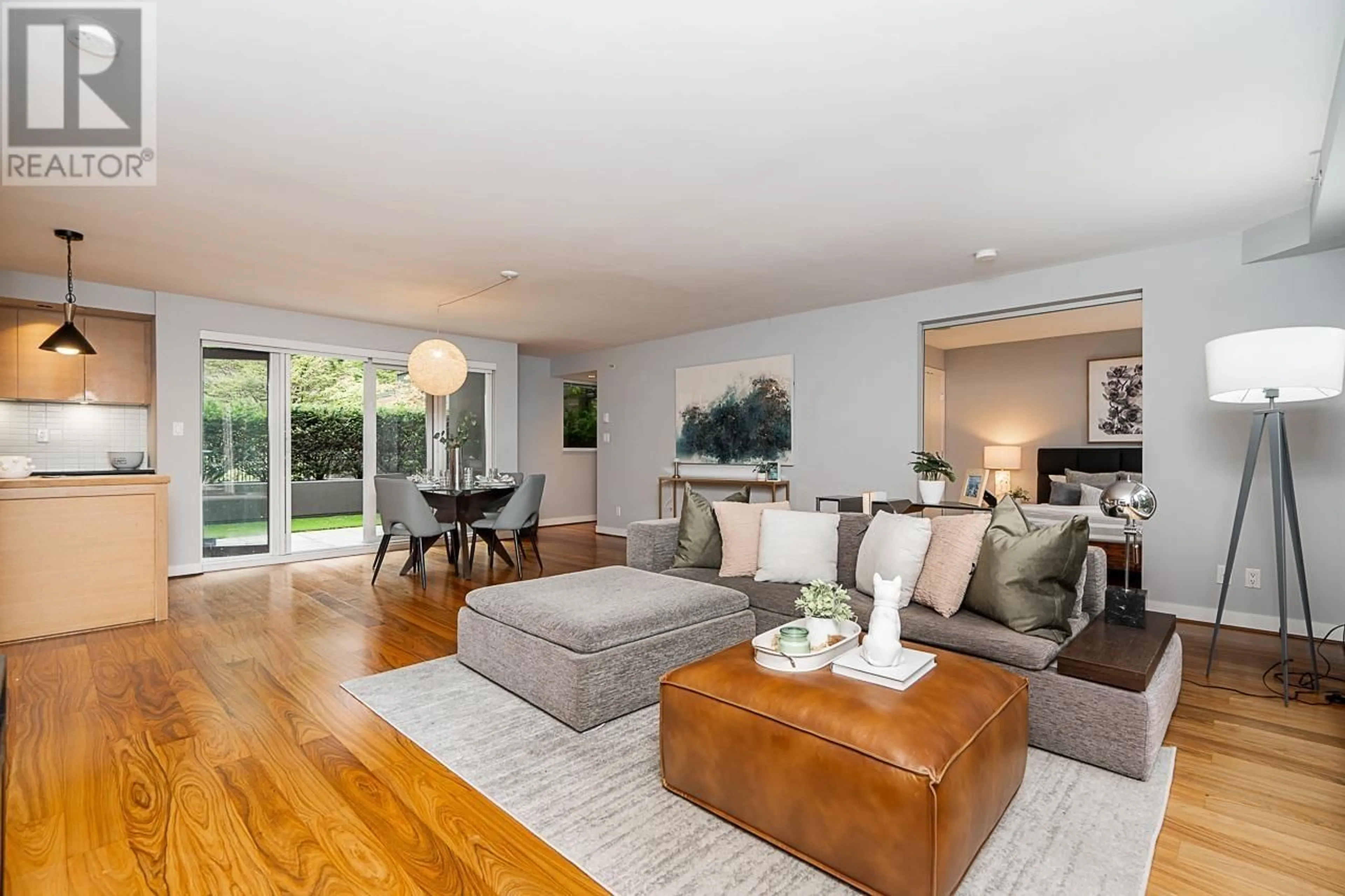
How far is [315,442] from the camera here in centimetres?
606

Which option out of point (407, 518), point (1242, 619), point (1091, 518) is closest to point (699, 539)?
point (407, 518)

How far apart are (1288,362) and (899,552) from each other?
1827 millimetres

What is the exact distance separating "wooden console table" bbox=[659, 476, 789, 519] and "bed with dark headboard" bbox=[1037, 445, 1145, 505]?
2837mm

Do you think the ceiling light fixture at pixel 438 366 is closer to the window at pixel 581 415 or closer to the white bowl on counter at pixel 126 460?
the white bowl on counter at pixel 126 460

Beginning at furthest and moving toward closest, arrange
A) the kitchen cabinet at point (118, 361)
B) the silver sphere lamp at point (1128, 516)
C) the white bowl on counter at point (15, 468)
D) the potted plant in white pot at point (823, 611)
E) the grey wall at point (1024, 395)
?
the grey wall at point (1024, 395) < the kitchen cabinet at point (118, 361) < the white bowl on counter at point (15, 468) < the silver sphere lamp at point (1128, 516) < the potted plant in white pot at point (823, 611)

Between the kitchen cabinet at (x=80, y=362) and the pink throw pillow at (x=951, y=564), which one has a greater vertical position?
the kitchen cabinet at (x=80, y=362)

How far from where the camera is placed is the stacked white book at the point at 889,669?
1.79 m

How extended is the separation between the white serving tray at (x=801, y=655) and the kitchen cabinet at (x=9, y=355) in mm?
6064

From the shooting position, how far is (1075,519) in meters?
2.46

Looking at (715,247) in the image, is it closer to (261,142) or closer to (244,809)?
(261,142)

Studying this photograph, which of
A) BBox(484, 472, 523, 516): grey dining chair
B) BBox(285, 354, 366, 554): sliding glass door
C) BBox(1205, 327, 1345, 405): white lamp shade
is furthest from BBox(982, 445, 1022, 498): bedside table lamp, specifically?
BBox(285, 354, 366, 554): sliding glass door

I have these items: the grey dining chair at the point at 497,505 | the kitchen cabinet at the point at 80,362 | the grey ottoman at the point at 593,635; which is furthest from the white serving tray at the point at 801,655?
the kitchen cabinet at the point at 80,362

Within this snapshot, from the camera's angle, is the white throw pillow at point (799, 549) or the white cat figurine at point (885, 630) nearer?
the white cat figurine at point (885, 630)

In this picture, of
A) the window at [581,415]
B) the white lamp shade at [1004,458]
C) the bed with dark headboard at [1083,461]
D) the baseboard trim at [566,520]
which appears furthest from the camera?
the window at [581,415]
